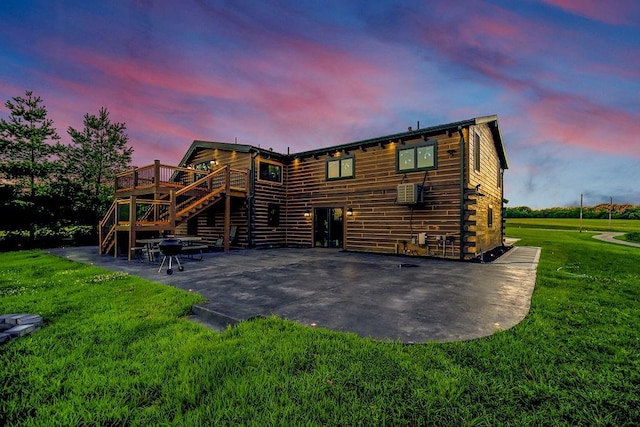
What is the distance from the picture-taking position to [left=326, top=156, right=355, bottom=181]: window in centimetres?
1419

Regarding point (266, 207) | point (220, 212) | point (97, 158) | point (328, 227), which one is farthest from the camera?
point (97, 158)

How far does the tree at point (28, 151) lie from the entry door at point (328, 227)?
18.2 meters

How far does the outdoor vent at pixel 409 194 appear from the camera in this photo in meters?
11.3

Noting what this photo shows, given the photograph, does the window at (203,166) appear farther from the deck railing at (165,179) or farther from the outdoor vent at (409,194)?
the outdoor vent at (409,194)

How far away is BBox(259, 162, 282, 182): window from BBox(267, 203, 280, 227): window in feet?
5.33

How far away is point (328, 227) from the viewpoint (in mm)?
15250

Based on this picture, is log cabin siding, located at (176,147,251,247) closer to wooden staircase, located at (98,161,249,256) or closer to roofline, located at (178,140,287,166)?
roofline, located at (178,140,287,166)

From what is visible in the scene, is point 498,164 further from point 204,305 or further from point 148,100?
point 148,100

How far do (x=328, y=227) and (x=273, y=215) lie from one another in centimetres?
361

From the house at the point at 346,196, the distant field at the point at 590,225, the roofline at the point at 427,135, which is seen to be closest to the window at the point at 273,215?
the house at the point at 346,196

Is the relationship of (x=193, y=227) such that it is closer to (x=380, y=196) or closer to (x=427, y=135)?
(x=380, y=196)

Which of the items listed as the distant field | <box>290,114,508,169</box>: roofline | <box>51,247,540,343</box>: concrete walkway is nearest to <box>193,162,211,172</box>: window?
<box>290,114,508,169</box>: roofline

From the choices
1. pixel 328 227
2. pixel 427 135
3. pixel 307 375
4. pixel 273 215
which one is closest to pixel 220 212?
pixel 273 215

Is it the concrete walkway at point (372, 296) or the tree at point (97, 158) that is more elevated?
the tree at point (97, 158)
